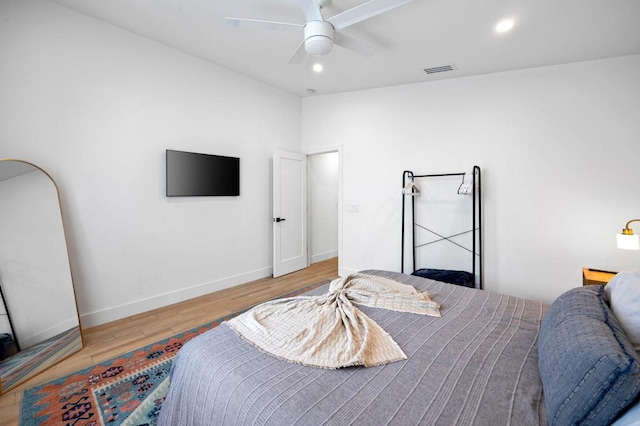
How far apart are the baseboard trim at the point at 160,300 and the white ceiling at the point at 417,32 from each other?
9.24 feet

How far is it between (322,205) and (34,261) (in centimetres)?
407

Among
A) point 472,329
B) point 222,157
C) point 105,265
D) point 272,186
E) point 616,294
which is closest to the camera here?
point 616,294

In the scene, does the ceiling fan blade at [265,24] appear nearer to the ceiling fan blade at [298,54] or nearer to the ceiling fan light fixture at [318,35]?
the ceiling fan light fixture at [318,35]

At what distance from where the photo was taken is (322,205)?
5.62m

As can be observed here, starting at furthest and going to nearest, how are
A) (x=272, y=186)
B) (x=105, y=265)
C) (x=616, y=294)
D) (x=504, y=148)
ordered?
(x=272, y=186) < (x=504, y=148) < (x=105, y=265) < (x=616, y=294)

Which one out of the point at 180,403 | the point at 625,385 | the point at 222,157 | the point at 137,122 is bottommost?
the point at 180,403

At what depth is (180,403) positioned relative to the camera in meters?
1.32

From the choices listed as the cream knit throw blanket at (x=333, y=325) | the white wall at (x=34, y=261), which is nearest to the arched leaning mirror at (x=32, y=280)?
the white wall at (x=34, y=261)

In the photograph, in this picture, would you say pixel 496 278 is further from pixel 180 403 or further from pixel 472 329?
pixel 180 403

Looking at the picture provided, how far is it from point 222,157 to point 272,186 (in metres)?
0.94

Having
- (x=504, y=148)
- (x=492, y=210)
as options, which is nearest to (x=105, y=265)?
(x=492, y=210)

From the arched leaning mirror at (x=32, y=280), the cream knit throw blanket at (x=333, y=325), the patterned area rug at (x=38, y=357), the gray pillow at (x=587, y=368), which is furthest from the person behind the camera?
the arched leaning mirror at (x=32, y=280)

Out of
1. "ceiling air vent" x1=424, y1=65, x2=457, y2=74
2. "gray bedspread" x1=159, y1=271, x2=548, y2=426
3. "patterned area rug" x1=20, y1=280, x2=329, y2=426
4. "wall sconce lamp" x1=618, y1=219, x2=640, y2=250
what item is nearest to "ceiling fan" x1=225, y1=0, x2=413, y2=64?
"ceiling air vent" x1=424, y1=65, x2=457, y2=74

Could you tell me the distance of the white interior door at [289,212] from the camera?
4.46 m
